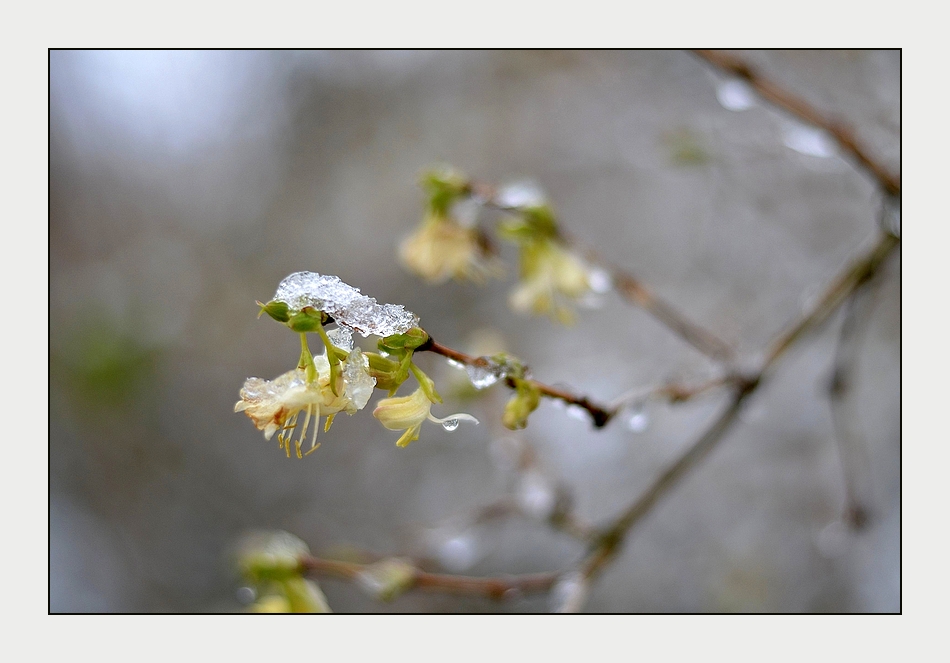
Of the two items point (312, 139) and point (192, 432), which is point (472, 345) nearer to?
point (192, 432)

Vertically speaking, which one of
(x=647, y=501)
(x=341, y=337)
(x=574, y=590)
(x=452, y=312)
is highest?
(x=452, y=312)

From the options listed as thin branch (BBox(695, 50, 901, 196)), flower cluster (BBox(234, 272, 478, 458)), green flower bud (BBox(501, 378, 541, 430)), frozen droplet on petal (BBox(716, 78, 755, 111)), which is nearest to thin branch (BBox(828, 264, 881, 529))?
thin branch (BBox(695, 50, 901, 196))

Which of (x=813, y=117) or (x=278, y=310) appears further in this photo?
(x=813, y=117)

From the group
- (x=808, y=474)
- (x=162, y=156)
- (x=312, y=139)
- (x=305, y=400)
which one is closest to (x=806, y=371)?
(x=808, y=474)

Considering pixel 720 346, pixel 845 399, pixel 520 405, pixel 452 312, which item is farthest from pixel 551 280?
pixel 452 312

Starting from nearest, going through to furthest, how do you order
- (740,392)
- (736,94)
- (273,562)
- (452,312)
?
(273,562)
(740,392)
(736,94)
(452,312)

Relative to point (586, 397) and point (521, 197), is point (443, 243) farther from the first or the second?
point (586, 397)

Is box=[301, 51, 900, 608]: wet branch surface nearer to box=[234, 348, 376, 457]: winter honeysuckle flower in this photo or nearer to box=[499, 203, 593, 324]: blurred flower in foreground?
box=[499, 203, 593, 324]: blurred flower in foreground
